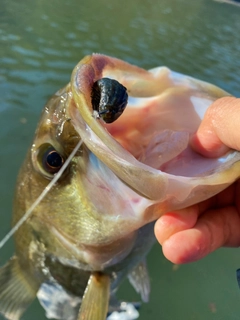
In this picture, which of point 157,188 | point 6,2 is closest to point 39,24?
point 6,2

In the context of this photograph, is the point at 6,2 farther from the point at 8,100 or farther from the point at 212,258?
the point at 212,258

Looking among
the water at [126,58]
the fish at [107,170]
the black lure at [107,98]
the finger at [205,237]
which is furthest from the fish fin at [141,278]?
the black lure at [107,98]

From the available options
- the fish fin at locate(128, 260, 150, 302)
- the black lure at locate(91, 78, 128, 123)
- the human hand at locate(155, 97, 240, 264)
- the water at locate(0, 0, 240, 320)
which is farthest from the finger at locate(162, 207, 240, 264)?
the water at locate(0, 0, 240, 320)

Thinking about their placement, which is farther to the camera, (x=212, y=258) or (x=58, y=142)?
(x=212, y=258)

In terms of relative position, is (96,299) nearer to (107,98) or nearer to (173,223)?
(173,223)

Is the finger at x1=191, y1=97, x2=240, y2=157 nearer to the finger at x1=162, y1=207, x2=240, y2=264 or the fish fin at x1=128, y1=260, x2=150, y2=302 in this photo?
the finger at x1=162, y1=207, x2=240, y2=264

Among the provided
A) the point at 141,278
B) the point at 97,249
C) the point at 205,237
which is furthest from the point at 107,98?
the point at 141,278

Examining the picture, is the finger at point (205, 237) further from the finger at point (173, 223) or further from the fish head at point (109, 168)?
the fish head at point (109, 168)
